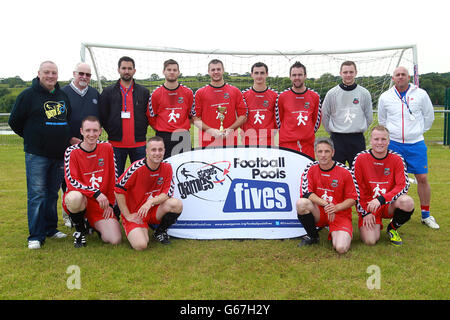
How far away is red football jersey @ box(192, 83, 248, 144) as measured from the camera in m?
4.76

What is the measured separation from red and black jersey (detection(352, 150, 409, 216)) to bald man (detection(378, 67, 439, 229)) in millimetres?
754

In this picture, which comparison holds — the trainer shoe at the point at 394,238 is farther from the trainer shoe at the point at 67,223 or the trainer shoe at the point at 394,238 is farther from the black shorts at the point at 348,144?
the trainer shoe at the point at 67,223

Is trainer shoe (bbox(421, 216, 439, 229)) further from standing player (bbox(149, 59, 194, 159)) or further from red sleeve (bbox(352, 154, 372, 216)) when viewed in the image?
standing player (bbox(149, 59, 194, 159))

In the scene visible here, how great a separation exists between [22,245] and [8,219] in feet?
4.36

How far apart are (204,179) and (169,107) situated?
1.09m

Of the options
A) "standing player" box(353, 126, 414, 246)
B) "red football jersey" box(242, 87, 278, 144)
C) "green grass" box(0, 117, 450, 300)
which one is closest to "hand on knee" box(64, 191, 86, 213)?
"green grass" box(0, 117, 450, 300)

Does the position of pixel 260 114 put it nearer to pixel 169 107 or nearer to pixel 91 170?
pixel 169 107

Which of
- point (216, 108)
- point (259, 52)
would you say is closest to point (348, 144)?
point (216, 108)

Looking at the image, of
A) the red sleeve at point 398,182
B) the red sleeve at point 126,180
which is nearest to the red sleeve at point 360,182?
the red sleeve at point 398,182

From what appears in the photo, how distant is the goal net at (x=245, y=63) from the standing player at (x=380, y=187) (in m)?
3.27

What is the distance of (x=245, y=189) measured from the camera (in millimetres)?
4328

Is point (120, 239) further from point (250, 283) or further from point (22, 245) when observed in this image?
point (250, 283)

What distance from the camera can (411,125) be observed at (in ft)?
15.1
